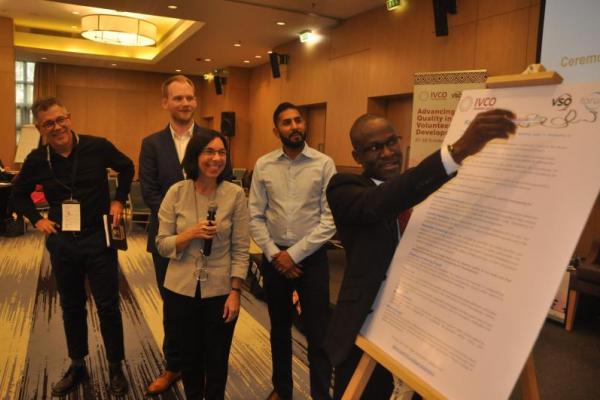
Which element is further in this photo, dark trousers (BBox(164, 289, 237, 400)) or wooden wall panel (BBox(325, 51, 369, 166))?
wooden wall panel (BBox(325, 51, 369, 166))

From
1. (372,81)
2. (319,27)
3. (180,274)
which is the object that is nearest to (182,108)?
(180,274)

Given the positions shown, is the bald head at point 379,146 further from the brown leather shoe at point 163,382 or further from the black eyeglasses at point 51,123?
the brown leather shoe at point 163,382

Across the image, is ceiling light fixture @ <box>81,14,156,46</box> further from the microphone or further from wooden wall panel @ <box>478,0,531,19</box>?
the microphone

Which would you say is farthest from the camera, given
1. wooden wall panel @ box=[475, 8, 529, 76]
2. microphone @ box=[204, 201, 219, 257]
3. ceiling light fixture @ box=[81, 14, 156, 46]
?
ceiling light fixture @ box=[81, 14, 156, 46]

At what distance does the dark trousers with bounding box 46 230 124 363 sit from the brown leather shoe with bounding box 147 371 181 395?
0.86 ft

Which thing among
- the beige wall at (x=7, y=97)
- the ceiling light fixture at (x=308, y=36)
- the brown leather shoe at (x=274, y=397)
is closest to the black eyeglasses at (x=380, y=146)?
the brown leather shoe at (x=274, y=397)

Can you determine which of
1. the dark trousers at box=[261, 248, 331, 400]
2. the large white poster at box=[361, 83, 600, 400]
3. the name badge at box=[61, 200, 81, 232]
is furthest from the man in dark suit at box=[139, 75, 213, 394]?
the large white poster at box=[361, 83, 600, 400]

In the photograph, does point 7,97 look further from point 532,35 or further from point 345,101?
point 532,35

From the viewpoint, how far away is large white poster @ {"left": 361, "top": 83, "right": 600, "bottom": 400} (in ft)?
3.38

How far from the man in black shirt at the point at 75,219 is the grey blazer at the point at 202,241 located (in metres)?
0.64

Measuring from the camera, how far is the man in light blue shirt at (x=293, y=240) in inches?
94.2

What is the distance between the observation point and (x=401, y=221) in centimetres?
169

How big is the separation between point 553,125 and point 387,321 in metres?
0.73

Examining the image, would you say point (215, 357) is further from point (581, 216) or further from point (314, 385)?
point (581, 216)
